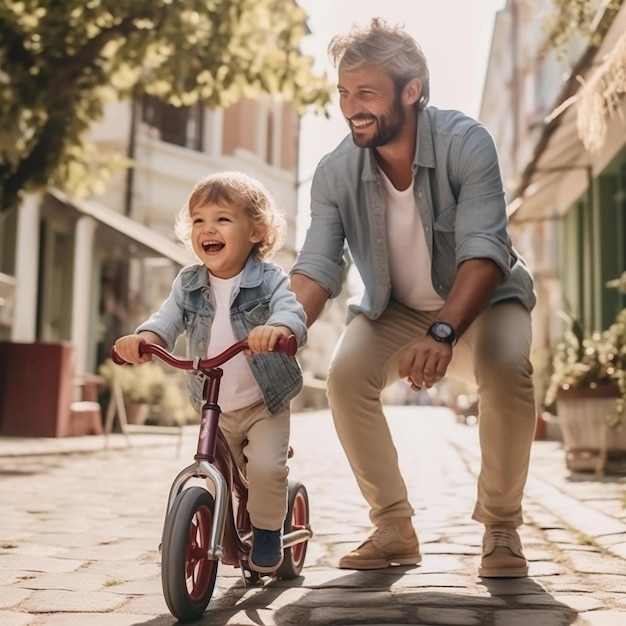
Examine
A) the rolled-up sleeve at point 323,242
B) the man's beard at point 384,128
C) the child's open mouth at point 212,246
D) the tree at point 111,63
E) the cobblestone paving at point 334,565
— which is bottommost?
the cobblestone paving at point 334,565

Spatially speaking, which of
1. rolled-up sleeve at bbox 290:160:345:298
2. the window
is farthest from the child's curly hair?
the window

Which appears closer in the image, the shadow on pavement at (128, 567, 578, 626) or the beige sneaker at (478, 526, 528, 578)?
the shadow on pavement at (128, 567, 578, 626)

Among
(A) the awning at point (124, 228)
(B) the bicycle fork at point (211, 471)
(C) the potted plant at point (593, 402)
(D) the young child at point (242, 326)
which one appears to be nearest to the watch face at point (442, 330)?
(D) the young child at point (242, 326)

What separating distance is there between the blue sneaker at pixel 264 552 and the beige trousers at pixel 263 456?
0.09 feet

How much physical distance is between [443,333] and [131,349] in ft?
3.22

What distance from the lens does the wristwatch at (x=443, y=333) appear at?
149 inches

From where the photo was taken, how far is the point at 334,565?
4676 millimetres

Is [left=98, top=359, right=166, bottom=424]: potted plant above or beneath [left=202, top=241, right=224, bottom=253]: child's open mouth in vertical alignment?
beneath

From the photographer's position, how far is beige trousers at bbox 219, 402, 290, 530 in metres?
3.74

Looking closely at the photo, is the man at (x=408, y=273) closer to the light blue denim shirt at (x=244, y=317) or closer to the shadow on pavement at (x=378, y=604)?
the shadow on pavement at (x=378, y=604)

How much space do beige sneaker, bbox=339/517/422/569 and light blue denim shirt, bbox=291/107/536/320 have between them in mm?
812

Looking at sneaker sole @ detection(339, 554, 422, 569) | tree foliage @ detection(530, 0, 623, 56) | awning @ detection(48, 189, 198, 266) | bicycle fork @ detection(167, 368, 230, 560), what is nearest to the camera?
bicycle fork @ detection(167, 368, 230, 560)

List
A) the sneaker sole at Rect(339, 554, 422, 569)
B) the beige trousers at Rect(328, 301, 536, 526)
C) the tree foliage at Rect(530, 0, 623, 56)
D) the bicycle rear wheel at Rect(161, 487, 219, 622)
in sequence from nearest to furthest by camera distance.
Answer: the bicycle rear wheel at Rect(161, 487, 219, 622) < the beige trousers at Rect(328, 301, 536, 526) < the sneaker sole at Rect(339, 554, 422, 569) < the tree foliage at Rect(530, 0, 623, 56)

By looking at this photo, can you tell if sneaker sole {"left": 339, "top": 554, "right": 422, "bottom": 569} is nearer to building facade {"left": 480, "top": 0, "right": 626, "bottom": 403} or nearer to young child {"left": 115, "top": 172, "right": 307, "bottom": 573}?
young child {"left": 115, "top": 172, "right": 307, "bottom": 573}
